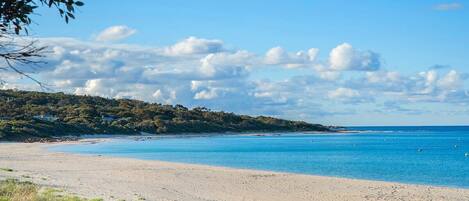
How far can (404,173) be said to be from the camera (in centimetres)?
3953

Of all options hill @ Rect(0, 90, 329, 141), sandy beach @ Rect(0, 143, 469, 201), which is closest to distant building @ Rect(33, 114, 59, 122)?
hill @ Rect(0, 90, 329, 141)

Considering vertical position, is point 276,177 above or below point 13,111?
below

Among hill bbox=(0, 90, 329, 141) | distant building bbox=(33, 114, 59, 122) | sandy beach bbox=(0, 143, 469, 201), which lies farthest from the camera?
distant building bbox=(33, 114, 59, 122)

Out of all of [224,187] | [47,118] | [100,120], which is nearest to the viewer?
[224,187]

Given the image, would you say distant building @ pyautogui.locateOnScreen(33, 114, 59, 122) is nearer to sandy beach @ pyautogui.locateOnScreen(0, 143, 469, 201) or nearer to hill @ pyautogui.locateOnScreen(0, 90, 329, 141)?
hill @ pyautogui.locateOnScreen(0, 90, 329, 141)

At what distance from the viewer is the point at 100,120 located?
376ft

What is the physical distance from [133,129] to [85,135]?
15.7 m

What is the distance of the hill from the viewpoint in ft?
302

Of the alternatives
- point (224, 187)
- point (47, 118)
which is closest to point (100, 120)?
point (47, 118)

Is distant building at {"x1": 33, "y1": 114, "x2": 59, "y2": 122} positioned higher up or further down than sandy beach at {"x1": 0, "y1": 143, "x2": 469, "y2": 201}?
higher up

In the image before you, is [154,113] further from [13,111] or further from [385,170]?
[385,170]

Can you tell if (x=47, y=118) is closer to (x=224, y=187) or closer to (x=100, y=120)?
(x=100, y=120)

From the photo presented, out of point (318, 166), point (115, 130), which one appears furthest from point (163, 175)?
point (115, 130)

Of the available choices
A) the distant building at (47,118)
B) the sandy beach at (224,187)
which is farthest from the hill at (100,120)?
the sandy beach at (224,187)
